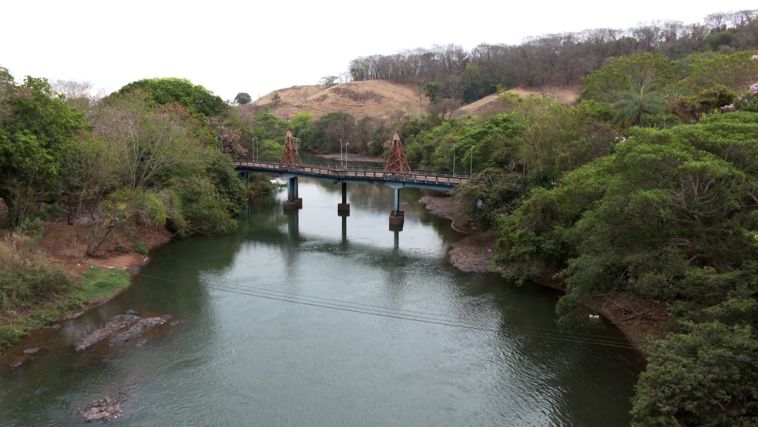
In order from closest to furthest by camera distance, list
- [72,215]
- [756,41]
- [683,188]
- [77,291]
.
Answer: [683,188], [77,291], [72,215], [756,41]

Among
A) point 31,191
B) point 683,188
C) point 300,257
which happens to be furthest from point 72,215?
point 683,188

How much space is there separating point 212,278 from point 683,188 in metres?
27.2

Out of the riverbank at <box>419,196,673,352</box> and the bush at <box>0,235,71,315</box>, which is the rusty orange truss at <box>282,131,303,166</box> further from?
the bush at <box>0,235,71,315</box>

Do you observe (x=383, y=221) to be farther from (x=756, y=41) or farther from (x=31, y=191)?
(x=756, y=41)

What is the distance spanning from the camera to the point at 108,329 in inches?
1048

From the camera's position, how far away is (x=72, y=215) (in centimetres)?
3903

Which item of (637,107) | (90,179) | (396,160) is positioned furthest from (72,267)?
(637,107)

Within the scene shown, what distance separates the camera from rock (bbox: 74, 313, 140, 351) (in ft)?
82.0

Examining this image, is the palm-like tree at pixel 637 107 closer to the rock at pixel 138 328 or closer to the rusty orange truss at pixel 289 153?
the rock at pixel 138 328

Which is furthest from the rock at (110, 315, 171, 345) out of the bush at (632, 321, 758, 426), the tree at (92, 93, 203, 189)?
the bush at (632, 321, 758, 426)

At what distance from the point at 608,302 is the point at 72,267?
101 ft

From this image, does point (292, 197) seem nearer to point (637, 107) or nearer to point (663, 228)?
point (637, 107)

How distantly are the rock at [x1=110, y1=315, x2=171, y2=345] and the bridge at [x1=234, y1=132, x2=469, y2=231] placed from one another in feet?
87.1

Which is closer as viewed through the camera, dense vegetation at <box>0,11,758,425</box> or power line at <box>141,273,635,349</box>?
dense vegetation at <box>0,11,758,425</box>
